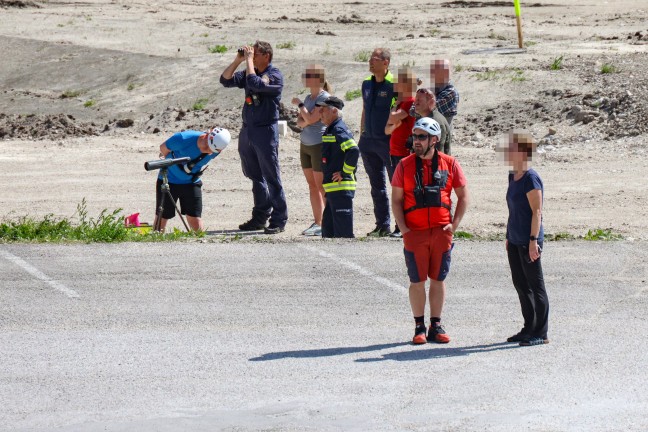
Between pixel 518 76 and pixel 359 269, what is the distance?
44.4 feet

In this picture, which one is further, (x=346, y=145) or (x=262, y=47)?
(x=262, y=47)

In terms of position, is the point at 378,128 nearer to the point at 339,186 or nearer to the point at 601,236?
the point at 339,186

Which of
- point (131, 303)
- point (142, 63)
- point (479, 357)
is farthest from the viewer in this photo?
point (142, 63)

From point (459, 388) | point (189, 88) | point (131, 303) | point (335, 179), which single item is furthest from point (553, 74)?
point (459, 388)

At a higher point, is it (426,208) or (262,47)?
(262,47)

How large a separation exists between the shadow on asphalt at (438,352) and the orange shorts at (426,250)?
549 millimetres

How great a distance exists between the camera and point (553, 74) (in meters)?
25.1

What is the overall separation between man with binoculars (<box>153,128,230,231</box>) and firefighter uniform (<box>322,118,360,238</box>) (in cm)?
132

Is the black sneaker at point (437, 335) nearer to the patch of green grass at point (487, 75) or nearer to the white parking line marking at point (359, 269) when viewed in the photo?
the white parking line marking at point (359, 269)

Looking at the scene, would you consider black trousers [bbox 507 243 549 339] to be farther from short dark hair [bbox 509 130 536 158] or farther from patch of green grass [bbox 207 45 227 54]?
patch of green grass [bbox 207 45 227 54]

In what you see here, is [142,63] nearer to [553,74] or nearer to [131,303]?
[553,74]

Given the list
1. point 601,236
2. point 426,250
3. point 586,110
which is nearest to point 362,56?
point 586,110

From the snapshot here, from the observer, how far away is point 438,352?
9617 mm

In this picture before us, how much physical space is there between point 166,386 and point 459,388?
201 centimetres
